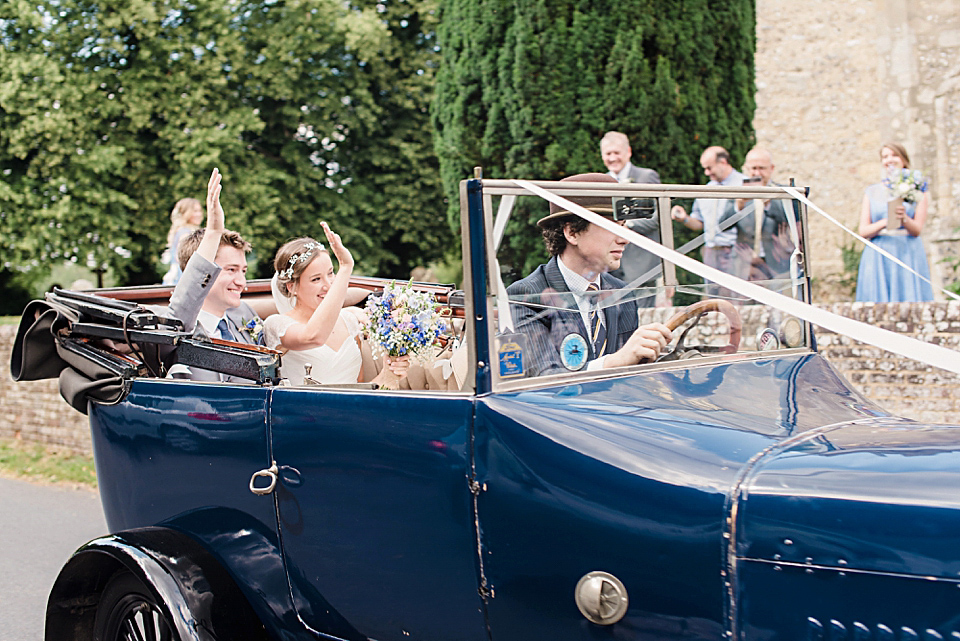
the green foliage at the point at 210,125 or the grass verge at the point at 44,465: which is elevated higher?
the green foliage at the point at 210,125

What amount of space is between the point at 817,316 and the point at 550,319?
72 cm

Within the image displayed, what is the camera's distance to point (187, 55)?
20.8m

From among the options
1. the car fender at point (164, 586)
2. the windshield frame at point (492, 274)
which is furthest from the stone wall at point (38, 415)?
the windshield frame at point (492, 274)

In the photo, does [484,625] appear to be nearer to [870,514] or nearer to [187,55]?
[870,514]

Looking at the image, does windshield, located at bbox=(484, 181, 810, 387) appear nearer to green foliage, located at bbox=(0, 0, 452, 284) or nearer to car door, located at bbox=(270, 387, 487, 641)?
car door, located at bbox=(270, 387, 487, 641)

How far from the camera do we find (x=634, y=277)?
2.97m

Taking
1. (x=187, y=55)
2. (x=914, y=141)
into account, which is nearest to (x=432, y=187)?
(x=187, y=55)

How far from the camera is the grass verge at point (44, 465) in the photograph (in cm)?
830

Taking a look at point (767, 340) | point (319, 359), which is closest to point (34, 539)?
point (319, 359)

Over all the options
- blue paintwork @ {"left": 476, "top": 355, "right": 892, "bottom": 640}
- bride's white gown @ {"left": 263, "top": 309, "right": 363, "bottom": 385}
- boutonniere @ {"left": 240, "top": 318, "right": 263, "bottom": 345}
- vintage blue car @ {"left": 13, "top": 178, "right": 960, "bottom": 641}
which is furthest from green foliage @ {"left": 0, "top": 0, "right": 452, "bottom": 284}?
blue paintwork @ {"left": 476, "top": 355, "right": 892, "bottom": 640}

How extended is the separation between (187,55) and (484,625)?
68.5ft

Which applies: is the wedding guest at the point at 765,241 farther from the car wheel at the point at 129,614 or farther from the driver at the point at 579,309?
the car wheel at the point at 129,614

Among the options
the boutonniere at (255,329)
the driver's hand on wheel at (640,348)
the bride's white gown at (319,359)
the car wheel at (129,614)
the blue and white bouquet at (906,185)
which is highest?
the blue and white bouquet at (906,185)

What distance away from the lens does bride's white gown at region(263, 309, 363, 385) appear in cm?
378
